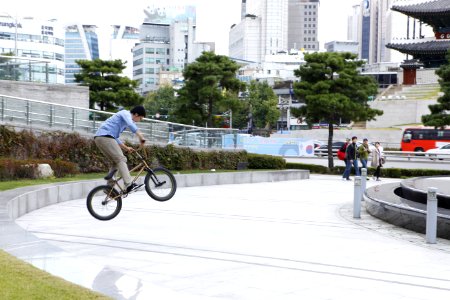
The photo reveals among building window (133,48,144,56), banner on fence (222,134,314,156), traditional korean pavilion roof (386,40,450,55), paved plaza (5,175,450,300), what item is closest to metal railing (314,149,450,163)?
banner on fence (222,134,314,156)

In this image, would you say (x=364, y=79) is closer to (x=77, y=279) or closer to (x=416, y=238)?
(x=416, y=238)

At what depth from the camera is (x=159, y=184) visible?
12.9 metres

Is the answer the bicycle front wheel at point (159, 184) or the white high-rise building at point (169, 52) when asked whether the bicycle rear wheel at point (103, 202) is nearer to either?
the bicycle front wheel at point (159, 184)

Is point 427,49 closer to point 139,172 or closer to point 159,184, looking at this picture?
point 159,184

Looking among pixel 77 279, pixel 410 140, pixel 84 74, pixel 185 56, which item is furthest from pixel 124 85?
pixel 185 56

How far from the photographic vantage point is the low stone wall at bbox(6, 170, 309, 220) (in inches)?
515

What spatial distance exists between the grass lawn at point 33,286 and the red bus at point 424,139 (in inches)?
2150

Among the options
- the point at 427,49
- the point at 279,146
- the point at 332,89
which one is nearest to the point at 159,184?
the point at 332,89

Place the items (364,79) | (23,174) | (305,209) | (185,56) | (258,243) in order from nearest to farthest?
1. (258,243)
2. (305,209)
3. (23,174)
4. (364,79)
5. (185,56)

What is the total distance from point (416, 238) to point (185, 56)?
581ft

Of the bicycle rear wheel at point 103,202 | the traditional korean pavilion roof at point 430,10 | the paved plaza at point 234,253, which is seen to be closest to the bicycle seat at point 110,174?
the bicycle rear wheel at point 103,202

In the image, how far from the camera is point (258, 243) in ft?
33.8

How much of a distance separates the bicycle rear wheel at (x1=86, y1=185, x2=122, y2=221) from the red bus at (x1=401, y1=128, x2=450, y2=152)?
49413 mm

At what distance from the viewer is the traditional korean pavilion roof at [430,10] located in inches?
3031
